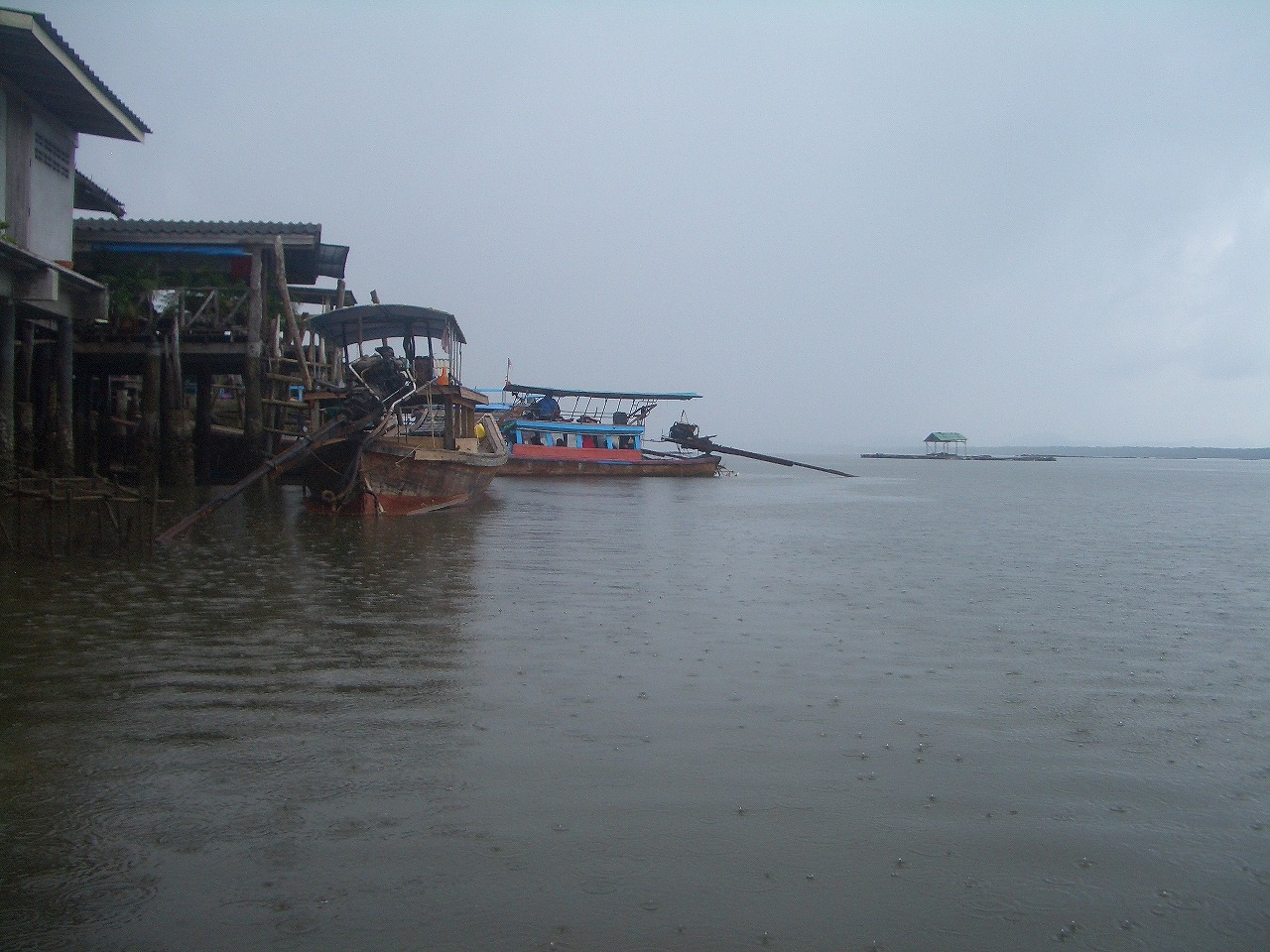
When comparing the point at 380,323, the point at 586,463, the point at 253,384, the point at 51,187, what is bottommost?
the point at 586,463

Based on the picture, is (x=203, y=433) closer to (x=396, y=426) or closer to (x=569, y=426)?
(x=396, y=426)

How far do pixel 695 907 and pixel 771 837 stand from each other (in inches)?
29.9

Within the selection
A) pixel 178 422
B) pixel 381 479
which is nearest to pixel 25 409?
pixel 178 422

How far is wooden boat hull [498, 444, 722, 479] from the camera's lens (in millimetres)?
43625

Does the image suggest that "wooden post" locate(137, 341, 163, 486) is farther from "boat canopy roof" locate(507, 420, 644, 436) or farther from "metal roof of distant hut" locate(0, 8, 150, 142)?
"boat canopy roof" locate(507, 420, 644, 436)

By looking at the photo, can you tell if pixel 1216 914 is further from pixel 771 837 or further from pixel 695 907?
pixel 695 907

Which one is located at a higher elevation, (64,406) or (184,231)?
(184,231)

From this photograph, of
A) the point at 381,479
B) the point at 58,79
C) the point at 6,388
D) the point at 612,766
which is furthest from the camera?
the point at 381,479

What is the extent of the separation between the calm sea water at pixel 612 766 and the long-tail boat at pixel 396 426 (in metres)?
6.64

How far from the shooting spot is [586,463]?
44.7 meters

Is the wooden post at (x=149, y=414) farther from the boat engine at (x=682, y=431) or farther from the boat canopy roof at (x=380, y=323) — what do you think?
the boat engine at (x=682, y=431)

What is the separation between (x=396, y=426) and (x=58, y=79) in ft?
27.9

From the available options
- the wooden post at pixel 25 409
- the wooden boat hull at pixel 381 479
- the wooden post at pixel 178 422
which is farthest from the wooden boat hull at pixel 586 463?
the wooden post at pixel 25 409

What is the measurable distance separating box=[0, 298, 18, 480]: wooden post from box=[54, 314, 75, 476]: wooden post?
1.63 metres
